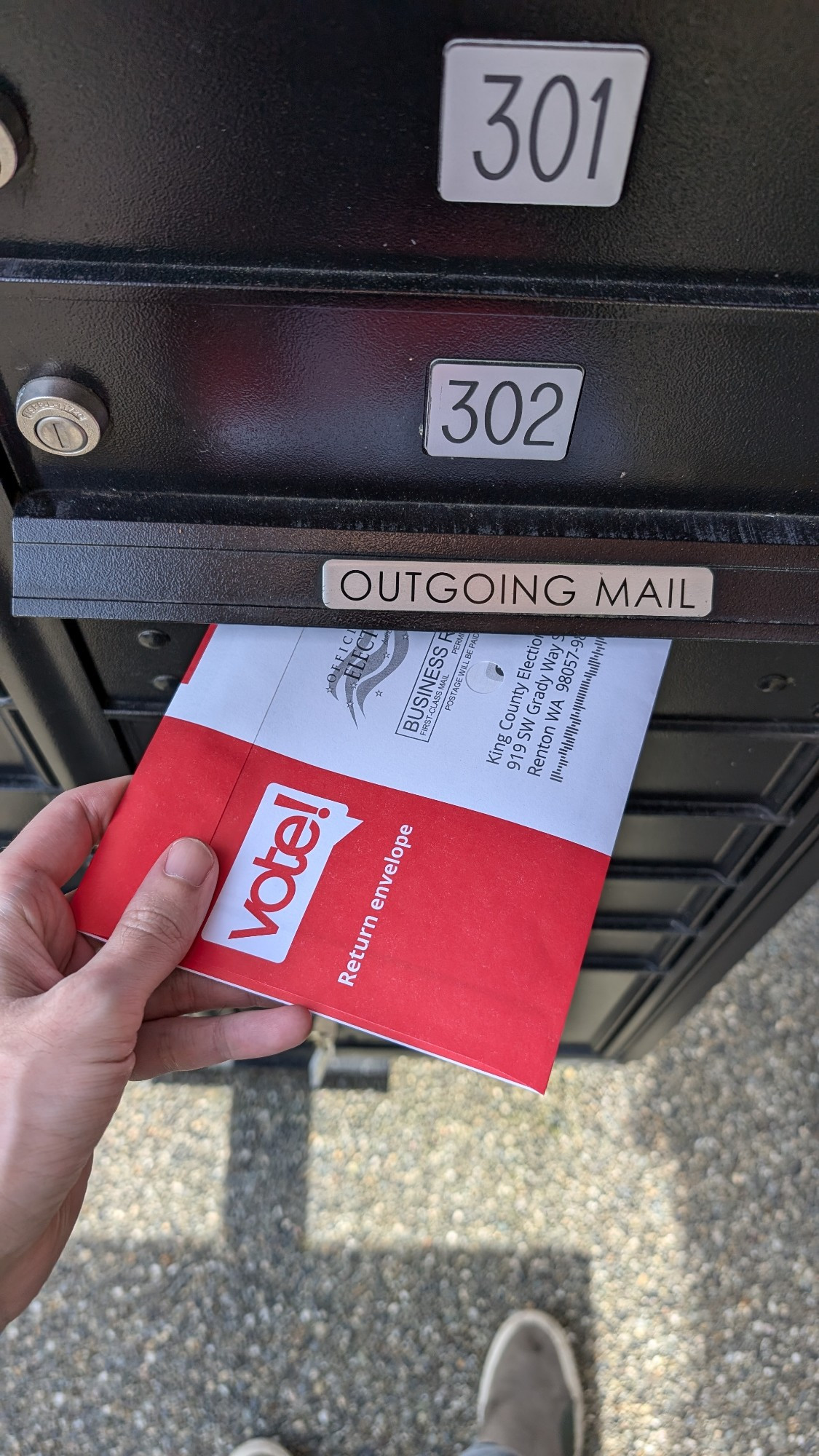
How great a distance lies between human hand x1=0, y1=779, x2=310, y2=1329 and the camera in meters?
0.69

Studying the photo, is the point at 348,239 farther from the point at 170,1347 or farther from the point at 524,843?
the point at 170,1347

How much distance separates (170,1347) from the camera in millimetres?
1264

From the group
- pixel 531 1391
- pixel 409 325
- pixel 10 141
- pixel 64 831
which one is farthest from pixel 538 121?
pixel 531 1391

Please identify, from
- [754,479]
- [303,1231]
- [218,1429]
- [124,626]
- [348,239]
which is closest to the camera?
[348,239]

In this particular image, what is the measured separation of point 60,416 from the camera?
0.61m

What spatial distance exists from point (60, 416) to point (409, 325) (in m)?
0.22

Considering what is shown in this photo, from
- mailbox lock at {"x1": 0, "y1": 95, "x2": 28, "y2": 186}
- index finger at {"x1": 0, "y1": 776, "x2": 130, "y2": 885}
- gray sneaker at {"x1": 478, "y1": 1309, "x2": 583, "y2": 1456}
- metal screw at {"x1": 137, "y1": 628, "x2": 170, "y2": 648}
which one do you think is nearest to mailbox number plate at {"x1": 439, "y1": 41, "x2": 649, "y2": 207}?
mailbox lock at {"x1": 0, "y1": 95, "x2": 28, "y2": 186}

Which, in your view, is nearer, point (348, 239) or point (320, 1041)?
point (348, 239)

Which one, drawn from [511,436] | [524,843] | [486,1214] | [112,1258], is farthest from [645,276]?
[112,1258]

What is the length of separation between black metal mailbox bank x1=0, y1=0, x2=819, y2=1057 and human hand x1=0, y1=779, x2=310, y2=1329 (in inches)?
6.0

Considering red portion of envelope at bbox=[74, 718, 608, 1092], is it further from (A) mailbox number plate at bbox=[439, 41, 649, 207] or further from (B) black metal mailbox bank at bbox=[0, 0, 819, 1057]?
(A) mailbox number plate at bbox=[439, 41, 649, 207]

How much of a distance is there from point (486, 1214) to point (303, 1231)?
0.82ft

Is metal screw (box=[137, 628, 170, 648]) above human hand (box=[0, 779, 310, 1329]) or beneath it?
above

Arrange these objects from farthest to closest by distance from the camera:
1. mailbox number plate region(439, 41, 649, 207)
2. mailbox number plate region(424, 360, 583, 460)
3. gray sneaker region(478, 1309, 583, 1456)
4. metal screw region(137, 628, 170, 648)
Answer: gray sneaker region(478, 1309, 583, 1456) < metal screw region(137, 628, 170, 648) < mailbox number plate region(424, 360, 583, 460) < mailbox number plate region(439, 41, 649, 207)
